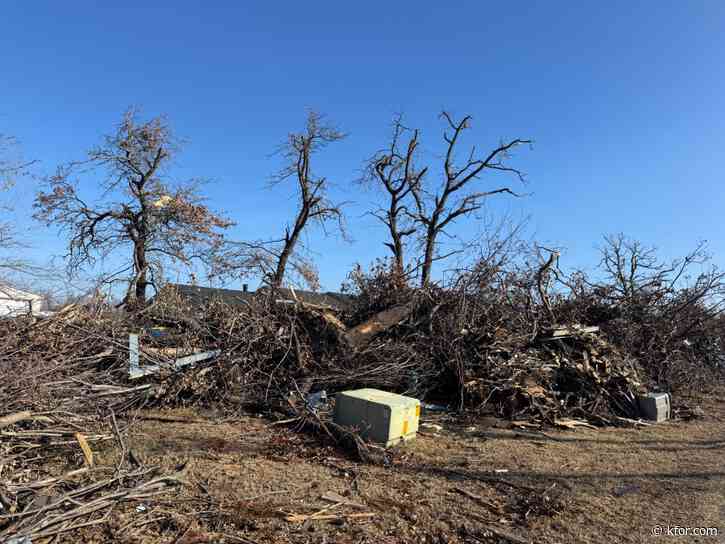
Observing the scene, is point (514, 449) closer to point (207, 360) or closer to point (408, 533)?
point (408, 533)

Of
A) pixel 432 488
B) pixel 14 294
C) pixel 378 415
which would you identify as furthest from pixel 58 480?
pixel 14 294

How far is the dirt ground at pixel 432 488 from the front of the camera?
330 centimetres

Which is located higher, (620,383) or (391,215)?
(391,215)

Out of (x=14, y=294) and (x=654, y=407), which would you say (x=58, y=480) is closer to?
(x=14, y=294)

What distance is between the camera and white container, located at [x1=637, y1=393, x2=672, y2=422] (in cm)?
752

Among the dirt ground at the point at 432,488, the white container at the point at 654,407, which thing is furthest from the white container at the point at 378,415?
the white container at the point at 654,407

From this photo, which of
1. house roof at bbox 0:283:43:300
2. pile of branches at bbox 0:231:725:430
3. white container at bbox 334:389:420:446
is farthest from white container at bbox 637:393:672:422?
house roof at bbox 0:283:43:300

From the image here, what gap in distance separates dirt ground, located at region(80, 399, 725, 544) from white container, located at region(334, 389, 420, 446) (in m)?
0.21

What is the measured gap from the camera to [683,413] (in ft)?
26.7

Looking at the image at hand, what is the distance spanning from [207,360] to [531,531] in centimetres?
546

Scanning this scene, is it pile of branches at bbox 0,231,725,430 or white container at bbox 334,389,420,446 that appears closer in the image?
white container at bbox 334,389,420,446

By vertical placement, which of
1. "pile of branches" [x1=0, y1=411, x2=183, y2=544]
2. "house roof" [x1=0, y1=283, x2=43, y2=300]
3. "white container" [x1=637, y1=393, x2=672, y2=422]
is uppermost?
"house roof" [x1=0, y1=283, x2=43, y2=300]

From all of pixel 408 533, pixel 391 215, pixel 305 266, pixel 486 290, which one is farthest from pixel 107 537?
pixel 391 215

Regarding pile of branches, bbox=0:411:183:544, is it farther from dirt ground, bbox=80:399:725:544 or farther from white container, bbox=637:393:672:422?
white container, bbox=637:393:672:422
